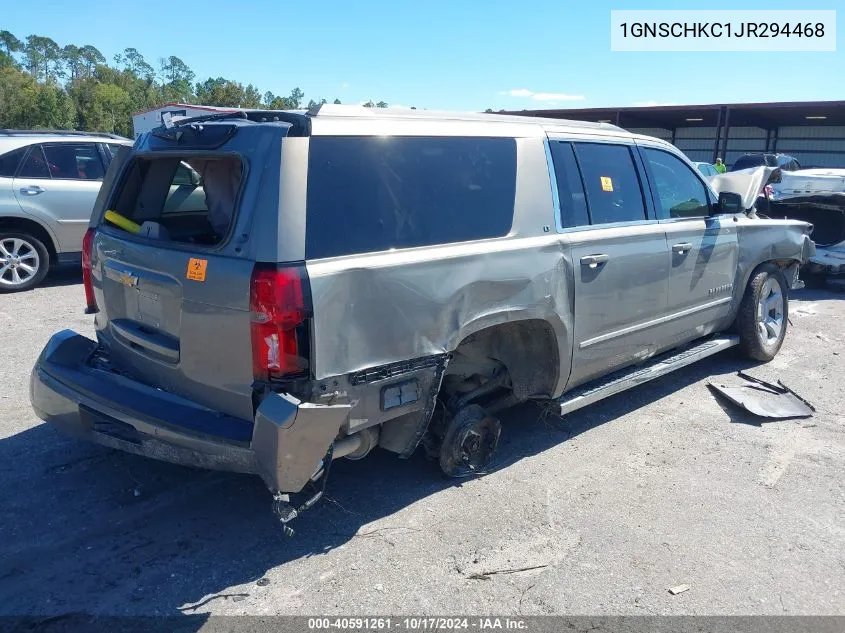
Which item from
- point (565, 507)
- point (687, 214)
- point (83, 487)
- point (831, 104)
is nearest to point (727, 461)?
point (565, 507)

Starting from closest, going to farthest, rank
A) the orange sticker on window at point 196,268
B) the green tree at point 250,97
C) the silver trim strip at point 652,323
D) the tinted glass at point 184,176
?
1. the orange sticker on window at point 196,268
2. the tinted glass at point 184,176
3. the silver trim strip at point 652,323
4. the green tree at point 250,97

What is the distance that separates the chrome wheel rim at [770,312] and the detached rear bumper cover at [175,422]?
472 centimetres

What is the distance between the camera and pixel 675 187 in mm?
5117

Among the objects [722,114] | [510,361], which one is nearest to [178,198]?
[510,361]

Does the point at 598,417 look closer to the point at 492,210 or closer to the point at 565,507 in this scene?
the point at 565,507

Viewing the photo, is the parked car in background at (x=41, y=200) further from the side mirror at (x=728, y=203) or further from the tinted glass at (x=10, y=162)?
the side mirror at (x=728, y=203)

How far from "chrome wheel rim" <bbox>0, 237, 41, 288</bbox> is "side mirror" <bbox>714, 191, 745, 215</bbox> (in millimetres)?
7773

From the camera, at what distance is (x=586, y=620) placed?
111 inches

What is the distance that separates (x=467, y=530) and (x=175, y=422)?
154cm

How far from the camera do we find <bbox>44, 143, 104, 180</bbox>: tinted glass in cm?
842

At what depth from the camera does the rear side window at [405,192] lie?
117 inches

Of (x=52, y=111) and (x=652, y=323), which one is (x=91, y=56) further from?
(x=652, y=323)

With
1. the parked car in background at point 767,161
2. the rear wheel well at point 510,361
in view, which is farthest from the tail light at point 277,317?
the parked car in background at point 767,161

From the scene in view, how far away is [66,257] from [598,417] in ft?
23.0
